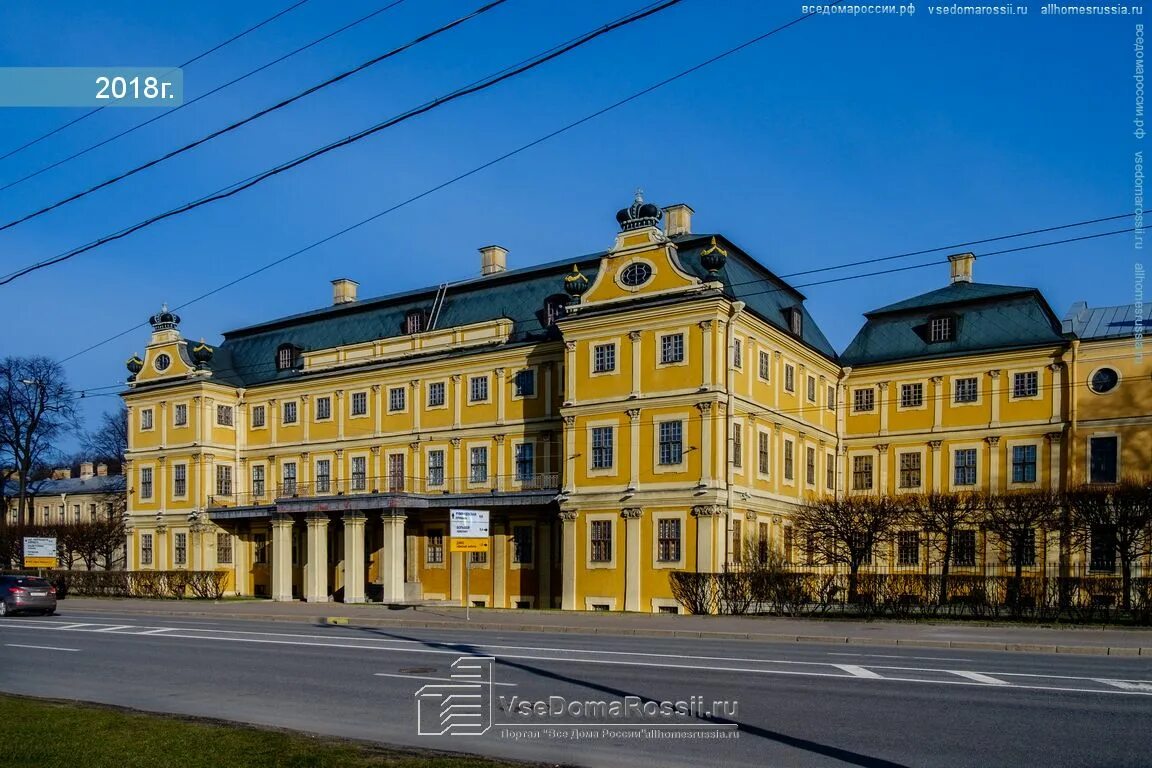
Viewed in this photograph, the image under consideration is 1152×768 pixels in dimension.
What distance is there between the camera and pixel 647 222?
3997 cm

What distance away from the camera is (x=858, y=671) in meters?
17.2

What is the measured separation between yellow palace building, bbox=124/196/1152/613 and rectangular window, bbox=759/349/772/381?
0.10 metres

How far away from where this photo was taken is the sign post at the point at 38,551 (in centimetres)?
5134

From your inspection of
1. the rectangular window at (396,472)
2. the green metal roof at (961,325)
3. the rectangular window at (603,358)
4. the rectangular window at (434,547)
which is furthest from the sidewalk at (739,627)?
the green metal roof at (961,325)

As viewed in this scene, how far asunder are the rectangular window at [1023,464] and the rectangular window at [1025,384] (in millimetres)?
2303

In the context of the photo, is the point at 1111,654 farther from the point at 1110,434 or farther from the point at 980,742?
the point at 1110,434

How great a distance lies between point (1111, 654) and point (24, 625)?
29.1 meters

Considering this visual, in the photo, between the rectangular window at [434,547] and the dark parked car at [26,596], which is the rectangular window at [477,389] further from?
the dark parked car at [26,596]

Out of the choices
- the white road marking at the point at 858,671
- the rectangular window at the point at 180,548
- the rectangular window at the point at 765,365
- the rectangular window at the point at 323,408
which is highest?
the rectangular window at the point at 765,365

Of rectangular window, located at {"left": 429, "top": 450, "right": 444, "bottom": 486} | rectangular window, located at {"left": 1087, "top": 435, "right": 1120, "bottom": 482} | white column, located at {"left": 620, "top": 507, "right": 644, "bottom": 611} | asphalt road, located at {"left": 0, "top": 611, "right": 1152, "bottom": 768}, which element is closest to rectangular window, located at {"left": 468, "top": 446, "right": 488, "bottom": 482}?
rectangular window, located at {"left": 429, "top": 450, "right": 444, "bottom": 486}

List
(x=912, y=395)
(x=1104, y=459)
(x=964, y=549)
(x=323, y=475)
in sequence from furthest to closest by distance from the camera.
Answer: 1. (x=323, y=475)
2. (x=912, y=395)
3. (x=1104, y=459)
4. (x=964, y=549)

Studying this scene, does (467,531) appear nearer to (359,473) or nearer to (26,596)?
(26,596)

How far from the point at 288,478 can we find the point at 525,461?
15.6 meters

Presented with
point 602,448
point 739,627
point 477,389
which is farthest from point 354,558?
point 739,627
